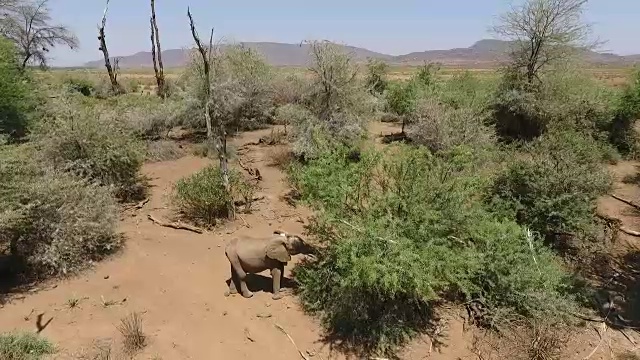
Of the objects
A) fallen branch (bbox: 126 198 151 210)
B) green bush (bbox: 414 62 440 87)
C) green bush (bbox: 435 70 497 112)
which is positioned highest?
green bush (bbox: 414 62 440 87)

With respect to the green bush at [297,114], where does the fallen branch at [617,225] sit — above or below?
below

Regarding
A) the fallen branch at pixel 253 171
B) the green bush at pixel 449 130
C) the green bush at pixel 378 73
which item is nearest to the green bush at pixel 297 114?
the fallen branch at pixel 253 171

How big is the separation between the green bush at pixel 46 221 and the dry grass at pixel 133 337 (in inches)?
95.3

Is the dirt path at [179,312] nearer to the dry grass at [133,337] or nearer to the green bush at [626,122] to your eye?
the dry grass at [133,337]

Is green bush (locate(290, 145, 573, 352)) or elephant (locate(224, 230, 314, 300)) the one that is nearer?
green bush (locate(290, 145, 573, 352))

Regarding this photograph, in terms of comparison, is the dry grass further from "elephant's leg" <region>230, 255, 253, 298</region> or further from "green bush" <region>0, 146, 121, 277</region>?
"green bush" <region>0, 146, 121, 277</region>

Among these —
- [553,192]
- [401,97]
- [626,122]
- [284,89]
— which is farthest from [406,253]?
[401,97]

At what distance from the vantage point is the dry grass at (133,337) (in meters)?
6.88

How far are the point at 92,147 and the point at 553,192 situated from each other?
36.6 feet

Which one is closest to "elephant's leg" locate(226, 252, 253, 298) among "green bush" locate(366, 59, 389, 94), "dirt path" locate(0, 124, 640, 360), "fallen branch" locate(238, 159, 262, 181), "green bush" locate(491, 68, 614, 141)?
"dirt path" locate(0, 124, 640, 360)

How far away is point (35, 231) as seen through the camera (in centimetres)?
857

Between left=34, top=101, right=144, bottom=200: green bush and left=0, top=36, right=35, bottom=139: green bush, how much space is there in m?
3.64

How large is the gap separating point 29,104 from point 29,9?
1687 cm

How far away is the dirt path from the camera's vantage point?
714 centimetres
